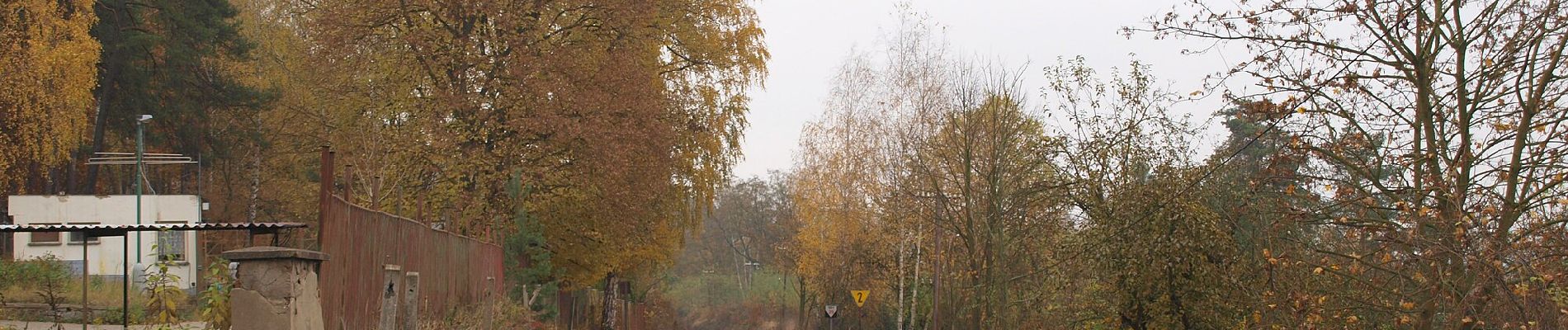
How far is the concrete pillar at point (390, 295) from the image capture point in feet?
37.0

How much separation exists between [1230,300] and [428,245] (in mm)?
9292

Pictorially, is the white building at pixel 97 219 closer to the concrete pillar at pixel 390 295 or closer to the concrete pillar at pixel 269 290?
the concrete pillar at pixel 390 295

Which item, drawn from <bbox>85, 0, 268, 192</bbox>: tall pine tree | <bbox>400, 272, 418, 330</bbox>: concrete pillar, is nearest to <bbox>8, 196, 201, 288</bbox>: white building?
<bbox>85, 0, 268, 192</bbox>: tall pine tree

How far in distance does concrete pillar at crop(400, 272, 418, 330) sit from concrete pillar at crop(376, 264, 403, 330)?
17 cm

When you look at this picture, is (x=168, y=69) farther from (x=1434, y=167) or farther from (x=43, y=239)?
(x=1434, y=167)

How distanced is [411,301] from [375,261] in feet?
3.85

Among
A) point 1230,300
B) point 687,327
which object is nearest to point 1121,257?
point 1230,300

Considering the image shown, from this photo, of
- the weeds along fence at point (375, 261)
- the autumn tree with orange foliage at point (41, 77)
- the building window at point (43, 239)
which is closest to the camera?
the weeds along fence at point (375, 261)

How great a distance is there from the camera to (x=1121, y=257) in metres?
17.5

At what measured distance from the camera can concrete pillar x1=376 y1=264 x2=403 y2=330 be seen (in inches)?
444

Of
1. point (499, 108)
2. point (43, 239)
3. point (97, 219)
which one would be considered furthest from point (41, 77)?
point (499, 108)

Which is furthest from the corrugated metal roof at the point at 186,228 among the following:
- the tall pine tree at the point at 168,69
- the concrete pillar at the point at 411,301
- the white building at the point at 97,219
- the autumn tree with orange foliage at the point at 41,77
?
the tall pine tree at the point at 168,69

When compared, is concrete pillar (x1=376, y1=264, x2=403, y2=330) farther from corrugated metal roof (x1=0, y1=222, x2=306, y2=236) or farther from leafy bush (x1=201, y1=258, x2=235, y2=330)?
leafy bush (x1=201, y1=258, x2=235, y2=330)

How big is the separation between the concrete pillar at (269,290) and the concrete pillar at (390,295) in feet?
9.81
